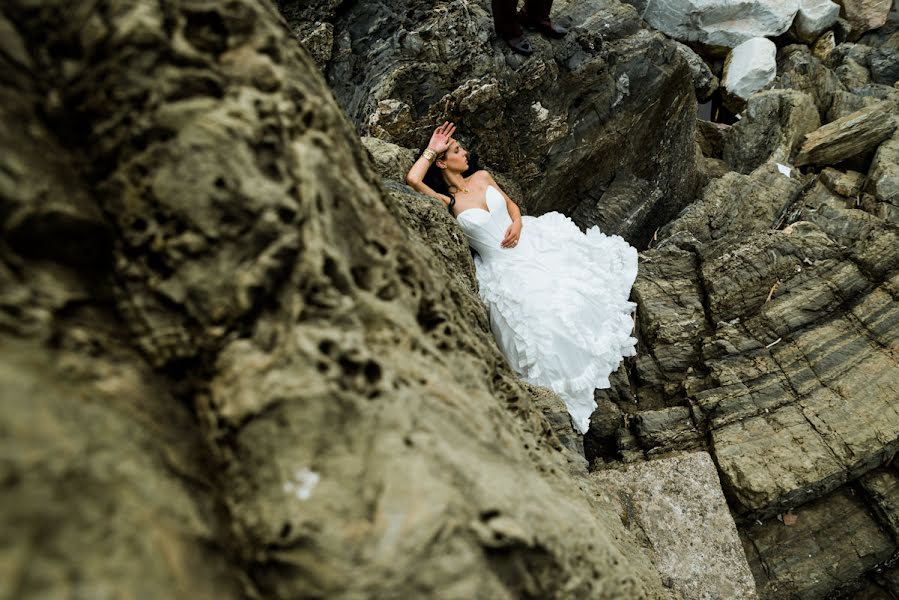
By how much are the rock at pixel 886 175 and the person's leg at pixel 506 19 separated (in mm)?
4517

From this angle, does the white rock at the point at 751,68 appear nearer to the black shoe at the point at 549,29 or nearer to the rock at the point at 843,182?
the rock at the point at 843,182

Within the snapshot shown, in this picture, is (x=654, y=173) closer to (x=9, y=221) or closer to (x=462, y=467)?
(x=462, y=467)

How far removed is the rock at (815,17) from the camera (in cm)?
1049

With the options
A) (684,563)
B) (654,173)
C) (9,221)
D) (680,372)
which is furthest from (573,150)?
(9,221)

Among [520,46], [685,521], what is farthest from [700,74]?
[685,521]

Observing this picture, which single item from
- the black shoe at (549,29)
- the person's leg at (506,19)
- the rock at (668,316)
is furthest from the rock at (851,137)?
the person's leg at (506,19)

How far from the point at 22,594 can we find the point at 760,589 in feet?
13.0

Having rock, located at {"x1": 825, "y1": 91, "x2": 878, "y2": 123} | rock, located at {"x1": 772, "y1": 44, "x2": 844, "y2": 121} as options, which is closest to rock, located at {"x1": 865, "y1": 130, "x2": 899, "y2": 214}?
rock, located at {"x1": 825, "y1": 91, "x2": 878, "y2": 123}

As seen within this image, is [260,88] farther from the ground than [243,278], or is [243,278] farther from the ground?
[260,88]

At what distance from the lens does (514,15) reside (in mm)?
4727

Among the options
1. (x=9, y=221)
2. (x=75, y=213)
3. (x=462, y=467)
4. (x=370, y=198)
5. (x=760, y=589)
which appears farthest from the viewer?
(x=760, y=589)

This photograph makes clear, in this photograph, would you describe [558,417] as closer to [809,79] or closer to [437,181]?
[437,181]

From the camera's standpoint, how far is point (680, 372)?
399cm

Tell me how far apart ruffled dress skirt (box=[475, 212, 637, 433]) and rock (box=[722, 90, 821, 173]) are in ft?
13.9
